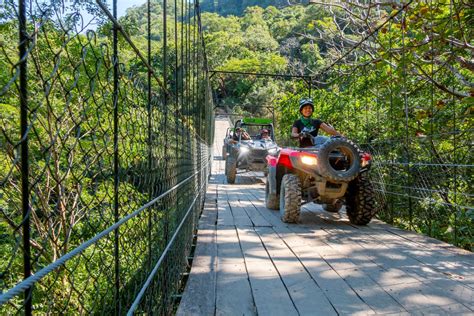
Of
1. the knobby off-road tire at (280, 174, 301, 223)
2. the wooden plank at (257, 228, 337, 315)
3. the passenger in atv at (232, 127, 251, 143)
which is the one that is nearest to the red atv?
the knobby off-road tire at (280, 174, 301, 223)

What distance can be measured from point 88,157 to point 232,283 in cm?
165

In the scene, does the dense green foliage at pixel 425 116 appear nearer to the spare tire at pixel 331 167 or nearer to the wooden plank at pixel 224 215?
the spare tire at pixel 331 167

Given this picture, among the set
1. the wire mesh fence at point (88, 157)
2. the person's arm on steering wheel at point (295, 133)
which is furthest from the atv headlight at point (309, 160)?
the wire mesh fence at point (88, 157)

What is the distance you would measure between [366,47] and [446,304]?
17.8ft

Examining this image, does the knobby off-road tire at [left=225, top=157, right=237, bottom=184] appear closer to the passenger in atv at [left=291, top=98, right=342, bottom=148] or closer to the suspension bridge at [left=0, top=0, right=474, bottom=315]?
the suspension bridge at [left=0, top=0, right=474, bottom=315]

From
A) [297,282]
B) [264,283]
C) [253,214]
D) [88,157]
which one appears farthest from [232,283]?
[253,214]

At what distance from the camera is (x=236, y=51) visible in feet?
203

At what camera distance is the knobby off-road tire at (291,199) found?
4.57 metres

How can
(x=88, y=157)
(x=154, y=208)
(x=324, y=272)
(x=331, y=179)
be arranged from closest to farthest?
(x=88, y=157) → (x=154, y=208) → (x=324, y=272) → (x=331, y=179)

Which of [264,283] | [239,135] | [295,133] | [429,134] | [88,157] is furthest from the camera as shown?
[239,135]

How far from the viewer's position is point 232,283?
2.63 m

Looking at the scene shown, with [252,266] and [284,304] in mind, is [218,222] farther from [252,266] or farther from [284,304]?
[284,304]

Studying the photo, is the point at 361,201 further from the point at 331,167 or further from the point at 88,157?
the point at 88,157

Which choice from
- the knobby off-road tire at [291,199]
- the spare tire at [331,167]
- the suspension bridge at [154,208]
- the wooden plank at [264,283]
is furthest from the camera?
the knobby off-road tire at [291,199]
